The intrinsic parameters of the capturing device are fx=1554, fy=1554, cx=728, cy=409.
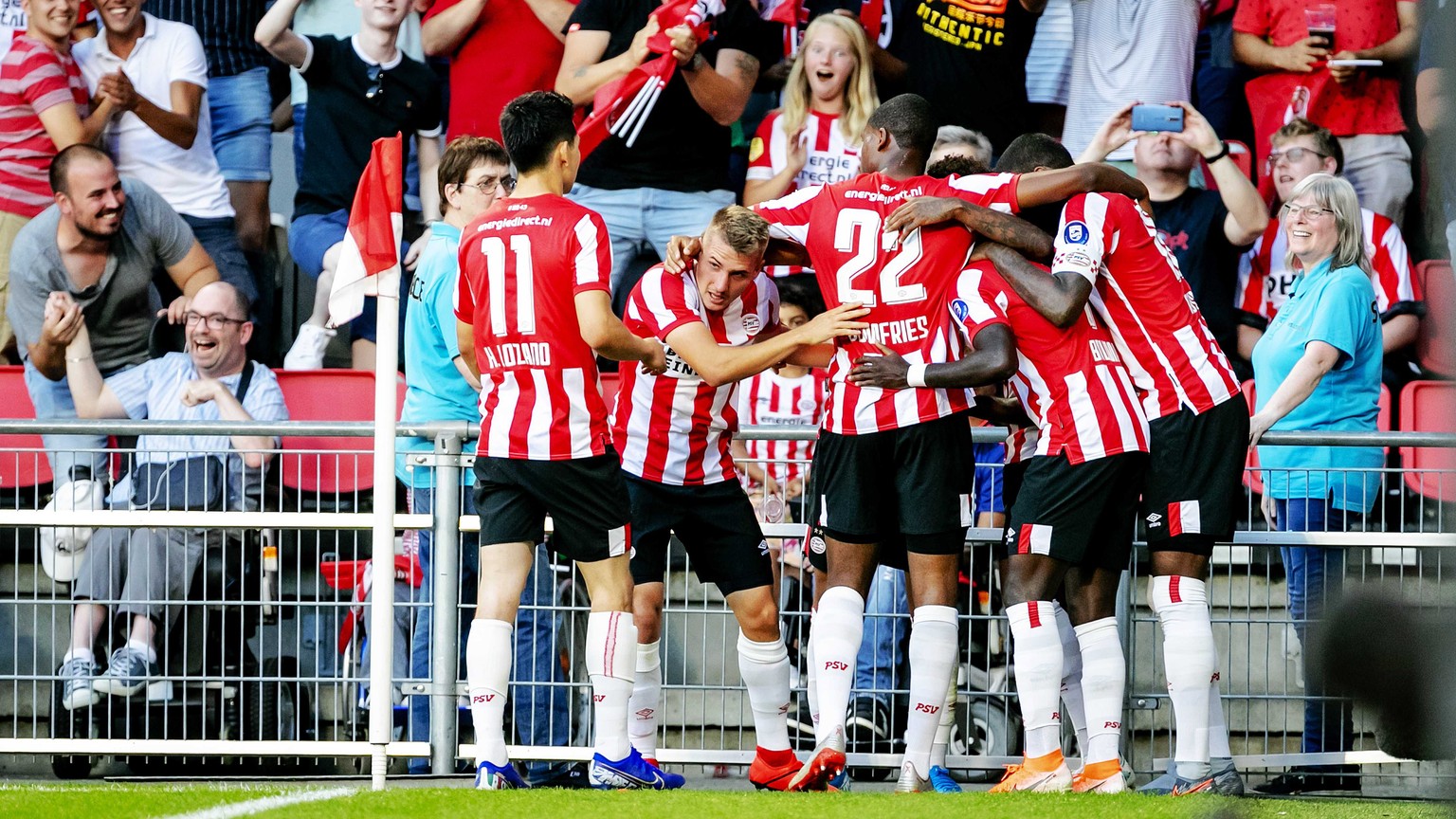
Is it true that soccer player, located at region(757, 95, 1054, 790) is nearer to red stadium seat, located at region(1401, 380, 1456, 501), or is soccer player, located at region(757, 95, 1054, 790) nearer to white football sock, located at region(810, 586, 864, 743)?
white football sock, located at region(810, 586, 864, 743)

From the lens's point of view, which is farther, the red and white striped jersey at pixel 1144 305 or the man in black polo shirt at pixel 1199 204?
the man in black polo shirt at pixel 1199 204

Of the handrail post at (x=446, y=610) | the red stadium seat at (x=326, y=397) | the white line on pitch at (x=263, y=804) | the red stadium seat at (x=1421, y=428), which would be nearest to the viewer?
the white line on pitch at (x=263, y=804)

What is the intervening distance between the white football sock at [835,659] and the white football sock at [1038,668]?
1.72ft

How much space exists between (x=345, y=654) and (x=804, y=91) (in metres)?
3.65

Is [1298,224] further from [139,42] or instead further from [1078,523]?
[139,42]

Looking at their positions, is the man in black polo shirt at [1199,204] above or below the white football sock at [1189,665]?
above

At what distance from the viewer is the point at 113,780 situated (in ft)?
19.4

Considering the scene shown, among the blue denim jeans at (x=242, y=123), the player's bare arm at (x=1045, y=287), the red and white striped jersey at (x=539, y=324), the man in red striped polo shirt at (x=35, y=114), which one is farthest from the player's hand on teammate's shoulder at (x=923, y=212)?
the man in red striped polo shirt at (x=35, y=114)

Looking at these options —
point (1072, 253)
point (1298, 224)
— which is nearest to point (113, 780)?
point (1072, 253)

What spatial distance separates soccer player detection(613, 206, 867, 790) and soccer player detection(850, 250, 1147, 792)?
1.89 ft

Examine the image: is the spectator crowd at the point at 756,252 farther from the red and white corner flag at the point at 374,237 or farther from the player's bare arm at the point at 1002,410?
the red and white corner flag at the point at 374,237

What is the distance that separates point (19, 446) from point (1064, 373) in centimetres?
456

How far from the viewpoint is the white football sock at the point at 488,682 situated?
15.7 feet

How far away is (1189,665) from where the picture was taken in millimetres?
5004
